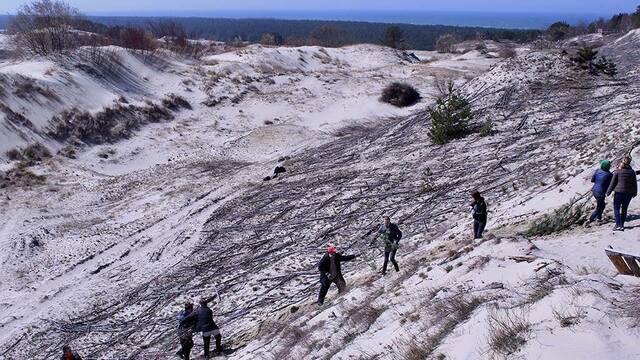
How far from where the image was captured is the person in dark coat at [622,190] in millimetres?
11141

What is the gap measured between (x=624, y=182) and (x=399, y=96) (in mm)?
31026

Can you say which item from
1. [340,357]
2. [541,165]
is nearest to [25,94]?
[541,165]

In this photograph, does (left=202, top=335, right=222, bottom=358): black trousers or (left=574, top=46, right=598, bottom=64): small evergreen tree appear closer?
(left=202, top=335, right=222, bottom=358): black trousers

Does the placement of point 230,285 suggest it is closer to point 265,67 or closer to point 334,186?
point 334,186

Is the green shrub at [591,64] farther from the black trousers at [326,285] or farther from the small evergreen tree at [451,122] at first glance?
the black trousers at [326,285]

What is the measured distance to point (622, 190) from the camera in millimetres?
11133

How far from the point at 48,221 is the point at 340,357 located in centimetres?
1711

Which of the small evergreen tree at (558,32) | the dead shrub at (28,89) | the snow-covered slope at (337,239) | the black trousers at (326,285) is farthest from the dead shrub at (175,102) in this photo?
the small evergreen tree at (558,32)

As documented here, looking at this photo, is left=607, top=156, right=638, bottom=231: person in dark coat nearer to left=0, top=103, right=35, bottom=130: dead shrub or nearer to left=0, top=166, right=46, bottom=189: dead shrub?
left=0, top=166, right=46, bottom=189: dead shrub

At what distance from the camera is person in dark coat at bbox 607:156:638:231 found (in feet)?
36.6

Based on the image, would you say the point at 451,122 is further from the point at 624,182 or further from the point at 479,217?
the point at 624,182

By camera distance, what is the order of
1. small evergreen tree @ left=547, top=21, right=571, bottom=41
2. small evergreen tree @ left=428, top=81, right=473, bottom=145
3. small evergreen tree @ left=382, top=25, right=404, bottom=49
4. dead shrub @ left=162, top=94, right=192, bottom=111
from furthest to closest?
1. small evergreen tree @ left=547, top=21, right=571, bottom=41
2. small evergreen tree @ left=382, top=25, right=404, bottom=49
3. dead shrub @ left=162, top=94, right=192, bottom=111
4. small evergreen tree @ left=428, top=81, right=473, bottom=145

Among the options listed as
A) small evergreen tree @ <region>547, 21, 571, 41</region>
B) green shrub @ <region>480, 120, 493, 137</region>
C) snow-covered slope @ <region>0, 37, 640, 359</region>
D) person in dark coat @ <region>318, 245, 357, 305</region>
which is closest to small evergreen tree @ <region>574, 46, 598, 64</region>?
snow-covered slope @ <region>0, 37, 640, 359</region>

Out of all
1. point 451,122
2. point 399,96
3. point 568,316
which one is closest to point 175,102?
point 399,96
